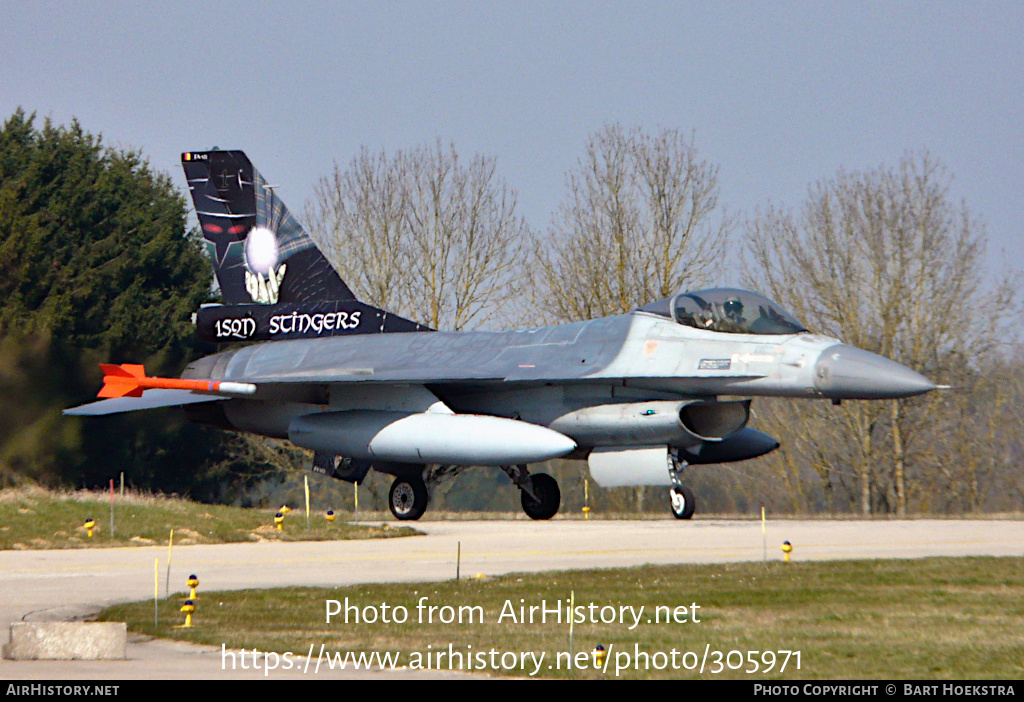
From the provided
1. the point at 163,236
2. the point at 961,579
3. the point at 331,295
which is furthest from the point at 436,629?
the point at 163,236

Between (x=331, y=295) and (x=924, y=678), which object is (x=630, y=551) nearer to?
(x=331, y=295)

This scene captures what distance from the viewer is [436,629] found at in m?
10.4

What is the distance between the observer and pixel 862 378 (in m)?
15.2

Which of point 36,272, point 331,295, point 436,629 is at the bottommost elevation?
point 436,629

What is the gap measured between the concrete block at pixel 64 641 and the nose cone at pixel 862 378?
9.94 metres

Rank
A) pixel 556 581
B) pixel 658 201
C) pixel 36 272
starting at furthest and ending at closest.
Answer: pixel 658 201 < pixel 36 272 < pixel 556 581

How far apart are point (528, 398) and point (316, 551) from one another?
423 centimetres

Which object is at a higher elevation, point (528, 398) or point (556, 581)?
point (528, 398)

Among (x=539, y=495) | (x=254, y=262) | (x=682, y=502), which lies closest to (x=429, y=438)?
(x=539, y=495)

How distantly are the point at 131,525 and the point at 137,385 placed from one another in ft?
19.4

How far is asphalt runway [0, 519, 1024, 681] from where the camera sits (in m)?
8.88

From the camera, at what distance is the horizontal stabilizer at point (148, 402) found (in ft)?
62.0

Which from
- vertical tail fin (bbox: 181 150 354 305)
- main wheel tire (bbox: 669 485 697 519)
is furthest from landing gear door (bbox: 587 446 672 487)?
vertical tail fin (bbox: 181 150 354 305)
